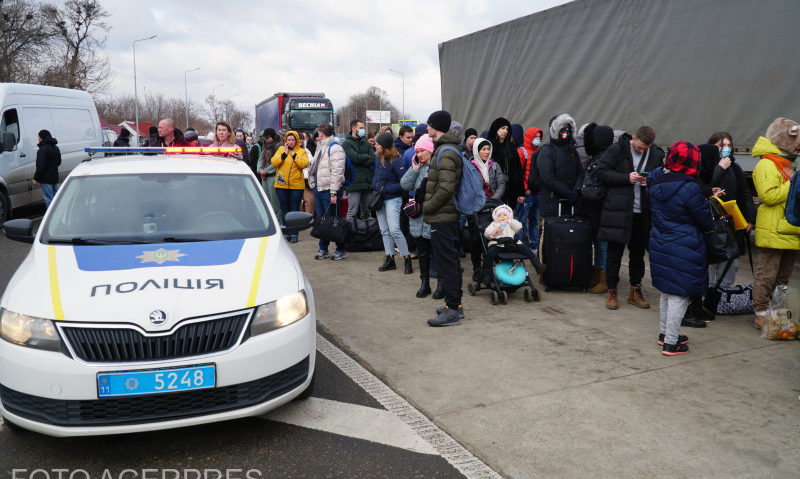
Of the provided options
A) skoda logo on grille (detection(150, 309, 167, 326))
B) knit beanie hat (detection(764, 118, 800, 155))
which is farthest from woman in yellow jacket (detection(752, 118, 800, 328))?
skoda logo on grille (detection(150, 309, 167, 326))

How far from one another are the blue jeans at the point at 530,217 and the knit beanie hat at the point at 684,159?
13.4ft

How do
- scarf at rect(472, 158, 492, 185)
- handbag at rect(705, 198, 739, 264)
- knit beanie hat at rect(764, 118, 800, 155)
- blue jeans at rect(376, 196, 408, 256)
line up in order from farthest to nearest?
blue jeans at rect(376, 196, 408, 256) < scarf at rect(472, 158, 492, 185) < knit beanie hat at rect(764, 118, 800, 155) < handbag at rect(705, 198, 739, 264)

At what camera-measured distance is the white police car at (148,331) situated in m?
3.15

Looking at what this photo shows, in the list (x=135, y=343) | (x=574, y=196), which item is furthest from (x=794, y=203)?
(x=135, y=343)

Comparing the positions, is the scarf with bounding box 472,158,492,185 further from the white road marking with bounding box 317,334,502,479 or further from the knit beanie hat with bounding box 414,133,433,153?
the white road marking with bounding box 317,334,502,479

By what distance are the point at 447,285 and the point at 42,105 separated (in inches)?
430

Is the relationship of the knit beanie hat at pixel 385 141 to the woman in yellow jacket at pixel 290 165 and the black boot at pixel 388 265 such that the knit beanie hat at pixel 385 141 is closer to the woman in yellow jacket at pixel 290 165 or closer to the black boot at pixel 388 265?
the black boot at pixel 388 265

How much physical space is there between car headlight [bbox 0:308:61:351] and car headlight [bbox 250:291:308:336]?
99cm

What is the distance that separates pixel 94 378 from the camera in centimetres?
310

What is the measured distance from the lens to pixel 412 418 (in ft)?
12.8

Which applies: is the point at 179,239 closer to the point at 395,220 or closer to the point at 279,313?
the point at 279,313

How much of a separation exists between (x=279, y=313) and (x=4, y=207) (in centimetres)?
1061

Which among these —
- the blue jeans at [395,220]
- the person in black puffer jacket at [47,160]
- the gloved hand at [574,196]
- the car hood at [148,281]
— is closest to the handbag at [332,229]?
the blue jeans at [395,220]

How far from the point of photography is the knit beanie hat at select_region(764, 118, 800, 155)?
534 cm
